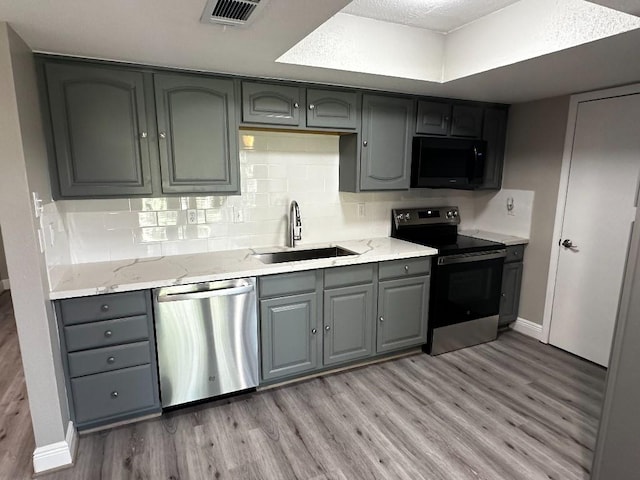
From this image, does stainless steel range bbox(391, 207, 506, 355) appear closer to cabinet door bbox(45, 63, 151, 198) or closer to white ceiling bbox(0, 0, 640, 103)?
white ceiling bbox(0, 0, 640, 103)

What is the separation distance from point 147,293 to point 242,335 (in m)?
0.64

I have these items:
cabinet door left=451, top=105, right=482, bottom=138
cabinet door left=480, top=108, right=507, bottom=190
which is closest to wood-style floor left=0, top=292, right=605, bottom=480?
cabinet door left=480, top=108, right=507, bottom=190

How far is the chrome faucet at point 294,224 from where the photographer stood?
2.98 meters

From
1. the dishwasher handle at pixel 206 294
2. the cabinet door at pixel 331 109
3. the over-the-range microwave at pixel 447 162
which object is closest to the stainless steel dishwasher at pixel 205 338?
the dishwasher handle at pixel 206 294

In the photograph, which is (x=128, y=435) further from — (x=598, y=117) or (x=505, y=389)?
(x=598, y=117)

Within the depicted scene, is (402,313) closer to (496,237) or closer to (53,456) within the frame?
(496,237)

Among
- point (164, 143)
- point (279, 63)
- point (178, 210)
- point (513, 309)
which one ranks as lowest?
point (513, 309)

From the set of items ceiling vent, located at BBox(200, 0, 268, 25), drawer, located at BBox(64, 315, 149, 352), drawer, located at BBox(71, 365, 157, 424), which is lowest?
drawer, located at BBox(71, 365, 157, 424)

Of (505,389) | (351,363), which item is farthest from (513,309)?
(351,363)

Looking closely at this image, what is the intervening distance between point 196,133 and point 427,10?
1.60 m

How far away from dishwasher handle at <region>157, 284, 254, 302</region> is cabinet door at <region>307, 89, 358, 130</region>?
1.26m

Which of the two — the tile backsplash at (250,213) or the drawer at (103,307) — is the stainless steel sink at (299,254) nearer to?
the tile backsplash at (250,213)

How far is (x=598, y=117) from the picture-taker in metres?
2.92

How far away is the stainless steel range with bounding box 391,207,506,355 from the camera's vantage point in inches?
121
